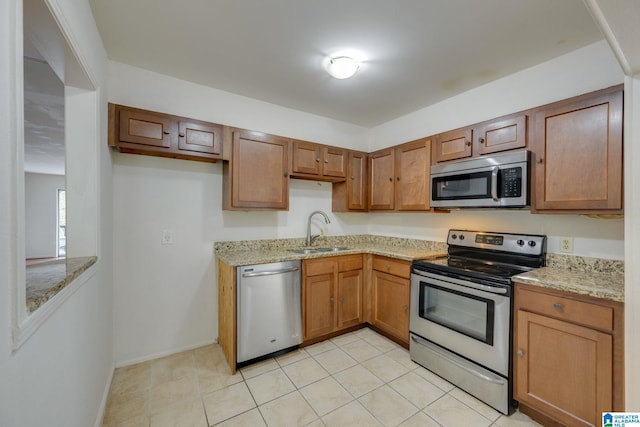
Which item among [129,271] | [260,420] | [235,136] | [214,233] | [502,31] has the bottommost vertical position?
[260,420]

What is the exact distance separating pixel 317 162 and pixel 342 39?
128 centimetres

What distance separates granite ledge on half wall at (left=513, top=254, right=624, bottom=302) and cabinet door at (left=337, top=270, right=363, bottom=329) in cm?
144

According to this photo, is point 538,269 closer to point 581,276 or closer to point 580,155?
point 581,276

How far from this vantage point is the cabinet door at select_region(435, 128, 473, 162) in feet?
7.52

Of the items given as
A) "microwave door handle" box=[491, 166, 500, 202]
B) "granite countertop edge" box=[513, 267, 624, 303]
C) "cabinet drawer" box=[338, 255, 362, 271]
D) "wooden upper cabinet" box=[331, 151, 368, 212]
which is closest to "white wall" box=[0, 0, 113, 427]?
"cabinet drawer" box=[338, 255, 362, 271]

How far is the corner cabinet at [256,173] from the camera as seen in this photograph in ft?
7.97

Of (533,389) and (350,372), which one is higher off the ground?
(533,389)

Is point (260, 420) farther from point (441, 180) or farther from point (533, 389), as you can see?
point (441, 180)

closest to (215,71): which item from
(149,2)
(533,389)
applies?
(149,2)

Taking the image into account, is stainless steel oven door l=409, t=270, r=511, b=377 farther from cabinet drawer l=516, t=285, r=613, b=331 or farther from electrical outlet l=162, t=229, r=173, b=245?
electrical outlet l=162, t=229, r=173, b=245

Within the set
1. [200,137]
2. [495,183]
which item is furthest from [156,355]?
[495,183]

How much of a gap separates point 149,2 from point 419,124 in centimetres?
257

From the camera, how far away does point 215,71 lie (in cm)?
225

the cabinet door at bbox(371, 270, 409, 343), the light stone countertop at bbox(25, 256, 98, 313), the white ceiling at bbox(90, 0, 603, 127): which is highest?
the white ceiling at bbox(90, 0, 603, 127)
